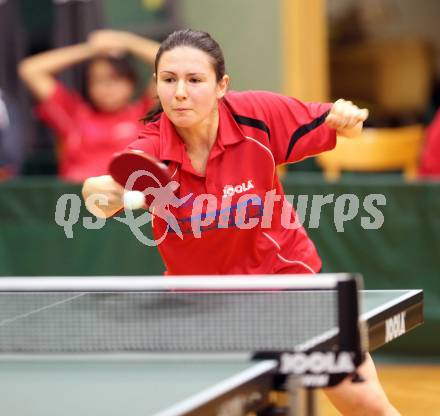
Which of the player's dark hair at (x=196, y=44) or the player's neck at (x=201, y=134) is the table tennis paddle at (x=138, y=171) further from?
the player's dark hair at (x=196, y=44)

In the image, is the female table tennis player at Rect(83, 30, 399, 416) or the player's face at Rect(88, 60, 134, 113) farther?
the player's face at Rect(88, 60, 134, 113)

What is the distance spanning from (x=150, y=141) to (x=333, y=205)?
2.25 meters

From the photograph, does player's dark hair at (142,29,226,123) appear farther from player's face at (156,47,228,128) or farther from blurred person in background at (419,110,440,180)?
blurred person in background at (419,110,440,180)

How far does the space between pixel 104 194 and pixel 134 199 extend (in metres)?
0.24

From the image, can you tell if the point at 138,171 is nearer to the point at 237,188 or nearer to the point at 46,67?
the point at 237,188

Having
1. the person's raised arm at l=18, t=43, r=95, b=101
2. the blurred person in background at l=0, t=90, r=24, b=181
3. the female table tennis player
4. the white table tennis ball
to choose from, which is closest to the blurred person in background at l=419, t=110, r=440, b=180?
the person's raised arm at l=18, t=43, r=95, b=101

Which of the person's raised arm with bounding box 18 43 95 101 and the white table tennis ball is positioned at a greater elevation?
the person's raised arm with bounding box 18 43 95 101

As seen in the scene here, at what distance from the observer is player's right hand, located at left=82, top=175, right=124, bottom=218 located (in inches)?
108

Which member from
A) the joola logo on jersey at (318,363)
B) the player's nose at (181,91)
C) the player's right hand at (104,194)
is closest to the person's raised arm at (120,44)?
the player's nose at (181,91)

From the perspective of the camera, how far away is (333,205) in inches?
202

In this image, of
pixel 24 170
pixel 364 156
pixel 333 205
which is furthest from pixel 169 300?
pixel 24 170

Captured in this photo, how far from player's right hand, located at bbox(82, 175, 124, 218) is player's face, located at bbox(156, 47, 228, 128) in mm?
284

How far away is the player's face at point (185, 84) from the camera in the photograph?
2.89 meters

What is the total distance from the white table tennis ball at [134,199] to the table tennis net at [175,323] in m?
0.30
